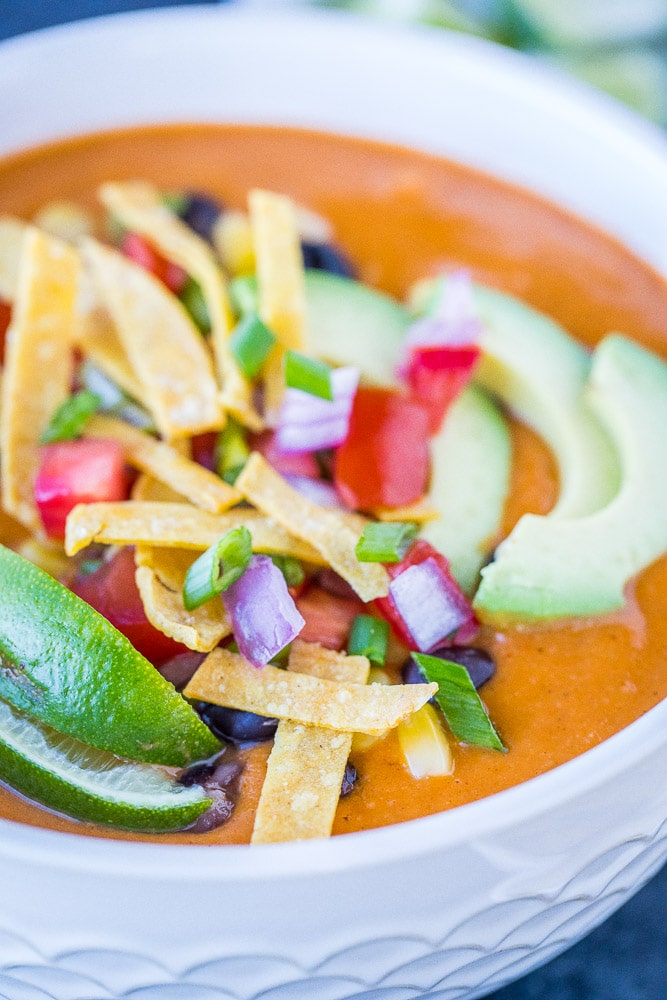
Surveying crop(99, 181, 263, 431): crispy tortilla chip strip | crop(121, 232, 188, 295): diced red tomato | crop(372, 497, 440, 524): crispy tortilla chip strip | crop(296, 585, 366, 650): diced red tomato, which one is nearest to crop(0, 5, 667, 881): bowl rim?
crop(296, 585, 366, 650): diced red tomato

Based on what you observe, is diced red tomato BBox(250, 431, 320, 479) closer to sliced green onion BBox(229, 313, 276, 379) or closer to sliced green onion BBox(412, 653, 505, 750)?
sliced green onion BBox(229, 313, 276, 379)

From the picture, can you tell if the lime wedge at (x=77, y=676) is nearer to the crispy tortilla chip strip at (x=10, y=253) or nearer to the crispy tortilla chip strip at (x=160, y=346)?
the crispy tortilla chip strip at (x=160, y=346)

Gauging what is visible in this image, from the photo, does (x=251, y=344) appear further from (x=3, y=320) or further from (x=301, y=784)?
(x=301, y=784)

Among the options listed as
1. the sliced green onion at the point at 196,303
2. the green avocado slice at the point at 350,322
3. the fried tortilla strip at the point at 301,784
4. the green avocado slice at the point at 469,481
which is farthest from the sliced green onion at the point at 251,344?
the fried tortilla strip at the point at 301,784

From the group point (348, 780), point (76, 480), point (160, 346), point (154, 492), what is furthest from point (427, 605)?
point (160, 346)

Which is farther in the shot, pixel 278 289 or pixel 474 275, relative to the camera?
pixel 474 275

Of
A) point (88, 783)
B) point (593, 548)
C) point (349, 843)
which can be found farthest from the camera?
point (593, 548)

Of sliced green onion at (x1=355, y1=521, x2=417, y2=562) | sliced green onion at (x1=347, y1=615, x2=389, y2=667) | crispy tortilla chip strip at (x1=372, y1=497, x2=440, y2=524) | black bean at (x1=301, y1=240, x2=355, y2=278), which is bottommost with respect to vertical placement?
sliced green onion at (x1=347, y1=615, x2=389, y2=667)
